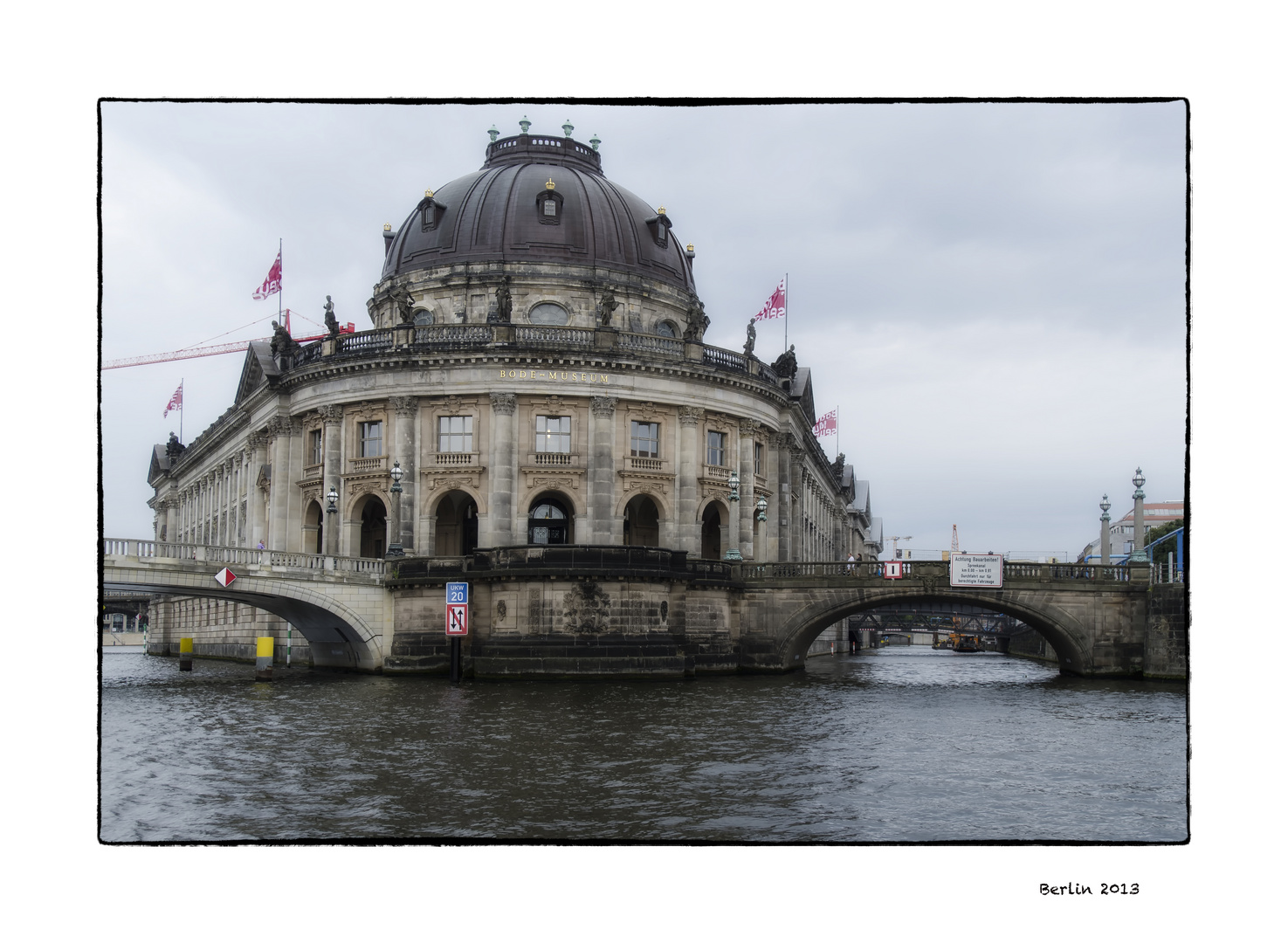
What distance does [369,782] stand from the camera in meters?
21.6

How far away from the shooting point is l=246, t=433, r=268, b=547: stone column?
6712 cm

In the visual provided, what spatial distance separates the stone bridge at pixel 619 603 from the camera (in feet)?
158

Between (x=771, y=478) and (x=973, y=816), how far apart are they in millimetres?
46400

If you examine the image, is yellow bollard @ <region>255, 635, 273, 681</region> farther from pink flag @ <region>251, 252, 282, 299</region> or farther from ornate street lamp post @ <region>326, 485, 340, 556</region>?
pink flag @ <region>251, 252, 282, 299</region>

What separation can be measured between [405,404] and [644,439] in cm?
1095

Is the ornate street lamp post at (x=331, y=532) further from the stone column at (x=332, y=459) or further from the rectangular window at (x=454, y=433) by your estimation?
the rectangular window at (x=454, y=433)

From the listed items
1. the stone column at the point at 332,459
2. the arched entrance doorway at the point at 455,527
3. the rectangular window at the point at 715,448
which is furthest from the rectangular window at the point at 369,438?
the rectangular window at the point at 715,448

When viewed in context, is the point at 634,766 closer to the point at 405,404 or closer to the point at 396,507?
the point at 396,507

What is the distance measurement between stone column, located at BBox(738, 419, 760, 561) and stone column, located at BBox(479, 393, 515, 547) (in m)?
11.9

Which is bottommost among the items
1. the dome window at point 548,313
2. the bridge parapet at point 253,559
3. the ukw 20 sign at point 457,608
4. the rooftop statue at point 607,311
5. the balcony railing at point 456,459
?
the ukw 20 sign at point 457,608

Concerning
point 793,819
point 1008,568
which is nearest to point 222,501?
point 1008,568

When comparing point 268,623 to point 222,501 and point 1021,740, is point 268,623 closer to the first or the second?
point 222,501

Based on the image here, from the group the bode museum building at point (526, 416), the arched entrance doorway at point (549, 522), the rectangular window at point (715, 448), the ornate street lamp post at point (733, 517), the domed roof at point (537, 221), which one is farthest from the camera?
the domed roof at point (537, 221)

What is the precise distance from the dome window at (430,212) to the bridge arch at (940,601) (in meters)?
28.8
